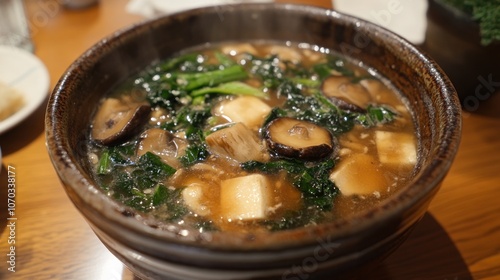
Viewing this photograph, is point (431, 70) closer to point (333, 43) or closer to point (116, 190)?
point (333, 43)

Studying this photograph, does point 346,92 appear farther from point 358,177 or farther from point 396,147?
point 358,177

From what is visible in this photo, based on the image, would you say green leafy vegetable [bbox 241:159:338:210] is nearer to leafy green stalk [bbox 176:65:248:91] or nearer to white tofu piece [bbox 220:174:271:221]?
white tofu piece [bbox 220:174:271:221]

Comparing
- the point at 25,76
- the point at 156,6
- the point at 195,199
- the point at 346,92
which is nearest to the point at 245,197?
the point at 195,199

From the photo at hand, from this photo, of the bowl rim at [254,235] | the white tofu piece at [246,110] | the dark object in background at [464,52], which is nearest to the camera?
the bowl rim at [254,235]

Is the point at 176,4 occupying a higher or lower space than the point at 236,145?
lower

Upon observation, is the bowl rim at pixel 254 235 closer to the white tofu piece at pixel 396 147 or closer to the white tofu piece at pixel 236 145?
the white tofu piece at pixel 396 147

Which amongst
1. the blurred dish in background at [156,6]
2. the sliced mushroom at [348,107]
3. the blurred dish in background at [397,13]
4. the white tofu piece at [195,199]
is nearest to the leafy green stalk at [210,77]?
the sliced mushroom at [348,107]
